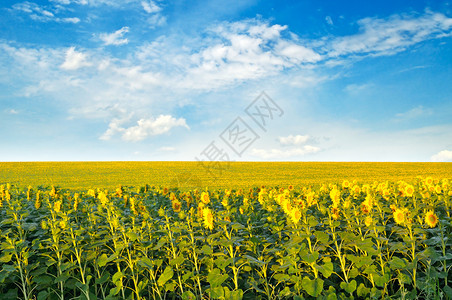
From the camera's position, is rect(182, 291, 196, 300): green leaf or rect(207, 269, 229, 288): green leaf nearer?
rect(207, 269, 229, 288): green leaf

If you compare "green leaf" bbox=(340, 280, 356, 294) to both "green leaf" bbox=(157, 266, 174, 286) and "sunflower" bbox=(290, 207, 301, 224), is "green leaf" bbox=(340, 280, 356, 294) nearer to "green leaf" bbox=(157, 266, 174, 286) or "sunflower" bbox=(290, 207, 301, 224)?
"sunflower" bbox=(290, 207, 301, 224)

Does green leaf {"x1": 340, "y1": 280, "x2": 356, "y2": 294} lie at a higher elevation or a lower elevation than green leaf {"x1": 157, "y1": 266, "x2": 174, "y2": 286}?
lower

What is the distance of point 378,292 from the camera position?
11.4 feet

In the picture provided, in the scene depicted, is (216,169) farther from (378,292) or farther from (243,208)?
(378,292)

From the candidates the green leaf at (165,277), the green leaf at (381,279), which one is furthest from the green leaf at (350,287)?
the green leaf at (165,277)

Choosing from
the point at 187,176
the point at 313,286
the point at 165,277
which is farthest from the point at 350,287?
the point at 187,176

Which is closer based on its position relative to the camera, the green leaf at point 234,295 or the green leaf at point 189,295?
the green leaf at point 234,295

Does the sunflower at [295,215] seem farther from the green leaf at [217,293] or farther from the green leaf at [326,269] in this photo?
the green leaf at [217,293]

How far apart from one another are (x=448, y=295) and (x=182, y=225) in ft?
9.90

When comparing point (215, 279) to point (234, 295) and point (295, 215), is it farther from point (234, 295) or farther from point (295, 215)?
point (295, 215)

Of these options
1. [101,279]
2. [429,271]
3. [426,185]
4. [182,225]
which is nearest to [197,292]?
[182,225]

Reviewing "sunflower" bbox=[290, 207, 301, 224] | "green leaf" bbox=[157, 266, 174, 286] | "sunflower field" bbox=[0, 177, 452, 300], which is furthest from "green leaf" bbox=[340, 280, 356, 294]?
"green leaf" bbox=[157, 266, 174, 286]

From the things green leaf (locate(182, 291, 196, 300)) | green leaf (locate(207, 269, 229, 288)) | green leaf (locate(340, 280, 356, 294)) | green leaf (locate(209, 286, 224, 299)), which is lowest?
green leaf (locate(182, 291, 196, 300))

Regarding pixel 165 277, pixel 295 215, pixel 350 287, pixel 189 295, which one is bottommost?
pixel 189 295
